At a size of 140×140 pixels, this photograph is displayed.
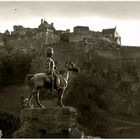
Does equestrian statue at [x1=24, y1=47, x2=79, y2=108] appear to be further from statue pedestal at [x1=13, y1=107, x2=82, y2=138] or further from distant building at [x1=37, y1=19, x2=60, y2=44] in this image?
distant building at [x1=37, y1=19, x2=60, y2=44]

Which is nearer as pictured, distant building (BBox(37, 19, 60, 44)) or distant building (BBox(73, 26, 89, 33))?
distant building (BBox(37, 19, 60, 44))

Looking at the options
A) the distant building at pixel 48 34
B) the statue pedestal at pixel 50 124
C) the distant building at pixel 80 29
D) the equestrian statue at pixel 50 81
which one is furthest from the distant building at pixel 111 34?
the statue pedestal at pixel 50 124

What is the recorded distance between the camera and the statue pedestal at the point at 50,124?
1656 centimetres

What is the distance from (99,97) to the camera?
71.4 meters

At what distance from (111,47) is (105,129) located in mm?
18490

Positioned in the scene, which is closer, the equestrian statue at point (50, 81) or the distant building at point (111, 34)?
the equestrian statue at point (50, 81)

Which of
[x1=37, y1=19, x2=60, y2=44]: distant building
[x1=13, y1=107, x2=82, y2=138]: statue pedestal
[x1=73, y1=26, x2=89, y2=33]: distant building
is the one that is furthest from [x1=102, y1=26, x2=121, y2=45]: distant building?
[x1=13, y1=107, x2=82, y2=138]: statue pedestal

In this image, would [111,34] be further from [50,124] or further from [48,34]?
[50,124]

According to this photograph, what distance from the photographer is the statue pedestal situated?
16562 mm

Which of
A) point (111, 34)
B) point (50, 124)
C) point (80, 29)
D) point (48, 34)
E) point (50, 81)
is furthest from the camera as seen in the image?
point (111, 34)

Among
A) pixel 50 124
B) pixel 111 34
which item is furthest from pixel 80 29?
pixel 50 124

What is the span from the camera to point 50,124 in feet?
54.8

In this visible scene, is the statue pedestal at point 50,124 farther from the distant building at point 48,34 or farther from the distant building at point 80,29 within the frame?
the distant building at point 80,29

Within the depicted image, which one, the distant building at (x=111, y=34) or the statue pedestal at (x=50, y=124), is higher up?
the distant building at (x=111, y=34)
